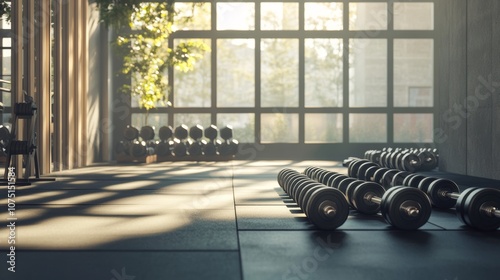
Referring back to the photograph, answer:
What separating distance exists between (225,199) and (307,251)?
6.98 feet

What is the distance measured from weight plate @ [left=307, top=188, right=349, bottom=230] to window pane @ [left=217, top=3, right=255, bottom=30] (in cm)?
851

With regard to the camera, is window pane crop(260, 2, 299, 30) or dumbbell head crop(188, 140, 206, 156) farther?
window pane crop(260, 2, 299, 30)

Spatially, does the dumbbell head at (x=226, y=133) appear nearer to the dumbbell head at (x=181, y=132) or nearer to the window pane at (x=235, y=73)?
the dumbbell head at (x=181, y=132)

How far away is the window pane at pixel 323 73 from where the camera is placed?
1138 centimetres

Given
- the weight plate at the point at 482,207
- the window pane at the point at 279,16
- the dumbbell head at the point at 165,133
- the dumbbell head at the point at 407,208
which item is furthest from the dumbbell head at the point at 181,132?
the weight plate at the point at 482,207

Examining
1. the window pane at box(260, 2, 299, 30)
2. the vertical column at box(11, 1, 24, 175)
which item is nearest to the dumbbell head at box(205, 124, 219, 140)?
the window pane at box(260, 2, 299, 30)

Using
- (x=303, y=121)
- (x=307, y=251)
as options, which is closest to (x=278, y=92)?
(x=303, y=121)

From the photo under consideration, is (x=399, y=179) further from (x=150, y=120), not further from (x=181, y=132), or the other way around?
(x=150, y=120)

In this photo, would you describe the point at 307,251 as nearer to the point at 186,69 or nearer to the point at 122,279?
the point at 122,279

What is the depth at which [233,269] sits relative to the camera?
2318 mm

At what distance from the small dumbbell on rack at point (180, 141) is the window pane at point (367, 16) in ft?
12.2

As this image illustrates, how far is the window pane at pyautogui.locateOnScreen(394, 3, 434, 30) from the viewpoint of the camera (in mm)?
11461

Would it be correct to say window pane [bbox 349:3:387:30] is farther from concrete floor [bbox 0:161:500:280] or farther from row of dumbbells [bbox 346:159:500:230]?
concrete floor [bbox 0:161:500:280]

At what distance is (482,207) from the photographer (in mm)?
3160
